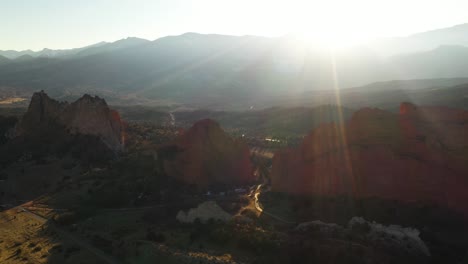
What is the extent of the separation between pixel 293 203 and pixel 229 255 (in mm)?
16241

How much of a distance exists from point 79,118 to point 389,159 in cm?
5320

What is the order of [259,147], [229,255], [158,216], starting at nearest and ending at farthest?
[229,255] < [158,216] < [259,147]

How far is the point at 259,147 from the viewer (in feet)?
308

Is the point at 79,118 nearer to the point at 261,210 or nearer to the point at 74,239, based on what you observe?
the point at 74,239

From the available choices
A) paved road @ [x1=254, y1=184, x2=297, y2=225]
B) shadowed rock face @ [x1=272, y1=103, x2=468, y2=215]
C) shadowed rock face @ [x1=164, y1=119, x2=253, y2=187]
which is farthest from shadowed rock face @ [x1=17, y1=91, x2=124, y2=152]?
shadowed rock face @ [x1=272, y1=103, x2=468, y2=215]

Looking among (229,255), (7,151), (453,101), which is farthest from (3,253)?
(453,101)

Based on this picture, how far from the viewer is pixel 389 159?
145 ft

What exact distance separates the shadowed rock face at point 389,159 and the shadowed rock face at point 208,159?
8.97 m

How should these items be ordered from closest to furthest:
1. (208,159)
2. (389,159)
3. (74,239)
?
(74,239) < (389,159) < (208,159)

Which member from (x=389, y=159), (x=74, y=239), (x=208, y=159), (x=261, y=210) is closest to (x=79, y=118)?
(x=208, y=159)

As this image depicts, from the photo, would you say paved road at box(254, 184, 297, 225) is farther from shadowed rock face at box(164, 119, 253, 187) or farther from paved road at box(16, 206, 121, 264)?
paved road at box(16, 206, 121, 264)

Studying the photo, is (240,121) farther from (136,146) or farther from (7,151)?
(7,151)

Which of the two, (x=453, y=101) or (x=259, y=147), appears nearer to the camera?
(x=259, y=147)

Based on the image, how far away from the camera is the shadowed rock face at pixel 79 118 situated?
7369cm
